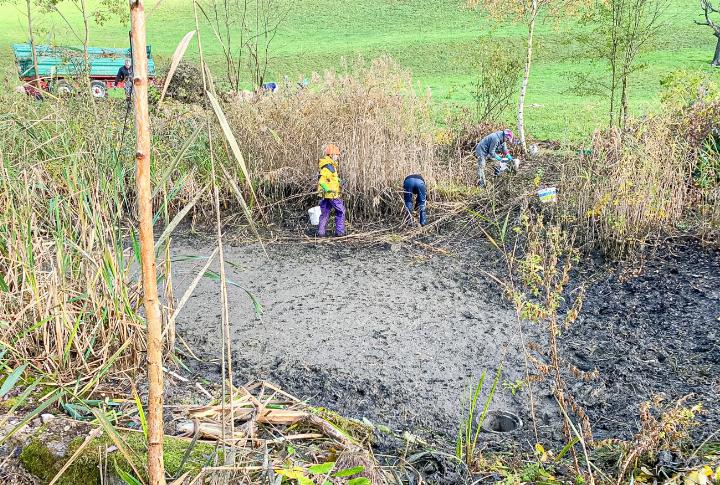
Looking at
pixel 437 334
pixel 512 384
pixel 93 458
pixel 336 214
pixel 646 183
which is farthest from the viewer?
pixel 336 214

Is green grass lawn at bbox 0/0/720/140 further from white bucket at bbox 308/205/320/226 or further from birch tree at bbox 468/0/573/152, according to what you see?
white bucket at bbox 308/205/320/226

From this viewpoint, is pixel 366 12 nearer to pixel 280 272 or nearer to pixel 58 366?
pixel 280 272

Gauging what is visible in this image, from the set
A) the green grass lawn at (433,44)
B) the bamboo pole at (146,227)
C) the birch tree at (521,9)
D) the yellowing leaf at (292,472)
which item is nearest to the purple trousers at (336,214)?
the birch tree at (521,9)

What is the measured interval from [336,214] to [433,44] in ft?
58.8

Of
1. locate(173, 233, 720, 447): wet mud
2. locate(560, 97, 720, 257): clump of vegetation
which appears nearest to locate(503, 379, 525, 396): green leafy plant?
locate(173, 233, 720, 447): wet mud

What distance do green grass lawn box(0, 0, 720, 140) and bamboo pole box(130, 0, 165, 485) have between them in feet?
33.6

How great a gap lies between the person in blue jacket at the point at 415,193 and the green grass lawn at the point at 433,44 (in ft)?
16.7

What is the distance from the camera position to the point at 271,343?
4.39 m

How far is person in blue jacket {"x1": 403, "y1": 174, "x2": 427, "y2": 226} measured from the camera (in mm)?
6547

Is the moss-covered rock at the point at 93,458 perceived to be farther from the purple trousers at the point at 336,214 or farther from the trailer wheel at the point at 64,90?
the purple trousers at the point at 336,214

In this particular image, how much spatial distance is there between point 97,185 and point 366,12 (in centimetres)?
2930

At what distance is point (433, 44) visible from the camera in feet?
75.7

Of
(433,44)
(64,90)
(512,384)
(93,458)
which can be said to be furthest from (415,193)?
(433,44)

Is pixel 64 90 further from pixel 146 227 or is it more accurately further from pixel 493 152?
pixel 146 227
